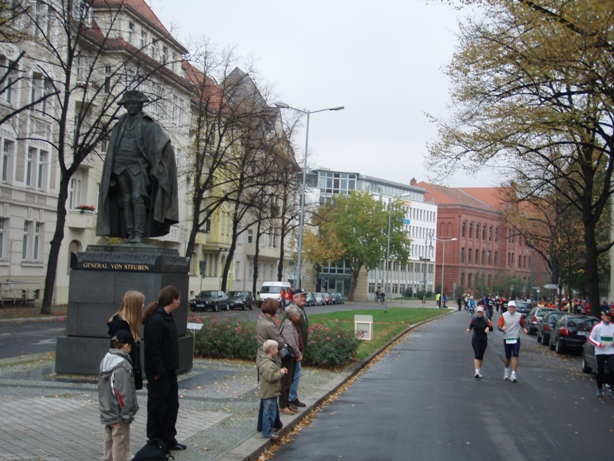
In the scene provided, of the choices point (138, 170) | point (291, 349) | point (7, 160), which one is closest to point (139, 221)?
point (138, 170)

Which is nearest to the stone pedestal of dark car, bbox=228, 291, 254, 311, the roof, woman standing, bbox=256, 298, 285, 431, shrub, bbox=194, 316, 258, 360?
woman standing, bbox=256, 298, 285, 431

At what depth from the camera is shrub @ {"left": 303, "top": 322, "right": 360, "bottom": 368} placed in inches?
708

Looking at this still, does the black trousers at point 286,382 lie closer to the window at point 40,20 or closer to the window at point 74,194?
the window at point 40,20

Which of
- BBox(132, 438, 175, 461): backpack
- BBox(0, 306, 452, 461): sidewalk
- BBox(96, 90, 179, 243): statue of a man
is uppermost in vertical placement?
BBox(96, 90, 179, 243): statue of a man

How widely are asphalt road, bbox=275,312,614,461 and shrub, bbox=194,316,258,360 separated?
2630 mm

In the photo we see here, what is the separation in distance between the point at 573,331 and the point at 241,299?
111 ft

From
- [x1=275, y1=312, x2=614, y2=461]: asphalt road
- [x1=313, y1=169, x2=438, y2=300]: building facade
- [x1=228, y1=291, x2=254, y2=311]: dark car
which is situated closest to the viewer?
[x1=275, y1=312, x2=614, y2=461]: asphalt road

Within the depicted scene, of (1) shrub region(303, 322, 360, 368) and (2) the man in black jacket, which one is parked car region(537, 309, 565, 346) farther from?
(2) the man in black jacket

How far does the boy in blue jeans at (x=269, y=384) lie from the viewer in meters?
9.14

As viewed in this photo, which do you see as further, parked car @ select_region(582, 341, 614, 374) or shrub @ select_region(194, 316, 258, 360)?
parked car @ select_region(582, 341, 614, 374)

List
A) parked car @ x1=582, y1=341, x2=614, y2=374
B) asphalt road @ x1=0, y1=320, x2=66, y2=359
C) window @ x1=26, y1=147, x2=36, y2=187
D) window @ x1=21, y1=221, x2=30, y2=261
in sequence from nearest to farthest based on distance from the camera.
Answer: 1. asphalt road @ x1=0, y1=320, x2=66, y2=359
2. parked car @ x1=582, y1=341, x2=614, y2=374
3. window @ x1=21, y1=221, x2=30, y2=261
4. window @ x1=26, y1=147, x2=36, y2=187

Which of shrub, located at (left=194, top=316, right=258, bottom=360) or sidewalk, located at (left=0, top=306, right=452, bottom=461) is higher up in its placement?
shrub, located at (left=194, top=316, right=258, bottom=360)

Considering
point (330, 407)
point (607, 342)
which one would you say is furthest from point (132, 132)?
point (607, 342)

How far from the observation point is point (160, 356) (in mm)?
7602
